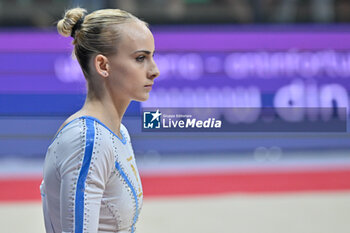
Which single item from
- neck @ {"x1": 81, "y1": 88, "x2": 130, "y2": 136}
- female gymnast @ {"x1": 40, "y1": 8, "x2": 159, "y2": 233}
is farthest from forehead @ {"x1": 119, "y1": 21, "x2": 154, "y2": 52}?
neck @ {"x1": 81, "y1": 88, "x2": 130, "y2": 136}

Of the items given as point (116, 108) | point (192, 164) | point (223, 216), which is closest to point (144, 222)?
point (223, 216)

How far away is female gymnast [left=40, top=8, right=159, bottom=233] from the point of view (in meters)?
0.93

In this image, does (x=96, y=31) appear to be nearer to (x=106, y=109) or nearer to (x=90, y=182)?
(x=106, y=109)

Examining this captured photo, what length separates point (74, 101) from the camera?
308cm

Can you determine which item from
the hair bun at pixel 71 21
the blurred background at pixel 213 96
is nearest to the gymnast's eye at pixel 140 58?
the hair bun at pixel 71 21

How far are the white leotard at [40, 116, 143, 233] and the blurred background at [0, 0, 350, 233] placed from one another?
1.81 m

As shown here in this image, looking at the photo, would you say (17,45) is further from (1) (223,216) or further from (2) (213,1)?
(1) (223,216)

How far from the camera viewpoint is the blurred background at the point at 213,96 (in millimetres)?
3045

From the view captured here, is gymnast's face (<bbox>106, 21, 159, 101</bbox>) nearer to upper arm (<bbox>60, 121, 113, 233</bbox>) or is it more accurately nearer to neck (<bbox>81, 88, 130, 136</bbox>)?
neck (<bbox>81, 88, 130, 136</bbox>)

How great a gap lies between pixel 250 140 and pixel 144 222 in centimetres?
70

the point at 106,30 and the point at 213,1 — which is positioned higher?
the point at 213,1

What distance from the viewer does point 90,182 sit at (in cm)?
93

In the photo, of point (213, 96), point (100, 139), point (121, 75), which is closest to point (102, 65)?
point (121, 75)

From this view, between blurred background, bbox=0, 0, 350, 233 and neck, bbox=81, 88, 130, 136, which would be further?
blurred background, bbox=0, 0, 350, 233
